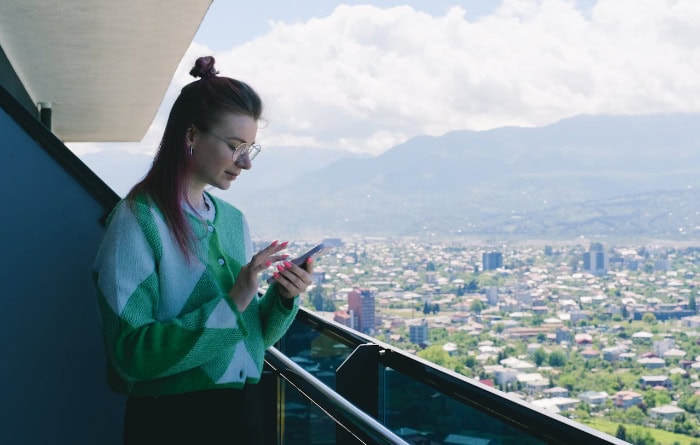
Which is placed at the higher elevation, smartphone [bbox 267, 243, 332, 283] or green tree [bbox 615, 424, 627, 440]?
smartphone [bbox 267, 243, 332, 283]

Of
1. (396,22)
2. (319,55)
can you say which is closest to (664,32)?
(396,22)

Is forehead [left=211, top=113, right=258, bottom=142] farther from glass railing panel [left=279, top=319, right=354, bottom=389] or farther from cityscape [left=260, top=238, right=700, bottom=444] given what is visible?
cityscape [left=260, top=238, right=700, bottom=444]

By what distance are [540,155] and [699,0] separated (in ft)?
165

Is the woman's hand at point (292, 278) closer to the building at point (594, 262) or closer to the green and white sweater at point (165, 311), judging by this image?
the green and white sweater at point (165, 311)

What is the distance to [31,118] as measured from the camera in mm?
2643

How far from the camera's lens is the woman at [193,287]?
5.03ft

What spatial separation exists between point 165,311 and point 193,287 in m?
0.07

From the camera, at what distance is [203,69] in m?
1.78

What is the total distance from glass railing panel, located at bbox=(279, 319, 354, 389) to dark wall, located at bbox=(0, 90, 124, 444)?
0.70 m

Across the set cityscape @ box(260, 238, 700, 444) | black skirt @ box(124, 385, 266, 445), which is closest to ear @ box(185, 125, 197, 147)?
black skirt @ box(124, 385, 266, 445)

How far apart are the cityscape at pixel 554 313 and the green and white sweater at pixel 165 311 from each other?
22.8 metres

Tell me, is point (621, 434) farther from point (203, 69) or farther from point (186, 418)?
point (203, 69)

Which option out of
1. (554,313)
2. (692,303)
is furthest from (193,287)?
(692,303)

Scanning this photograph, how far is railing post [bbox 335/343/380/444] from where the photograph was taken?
2520 millimetres
